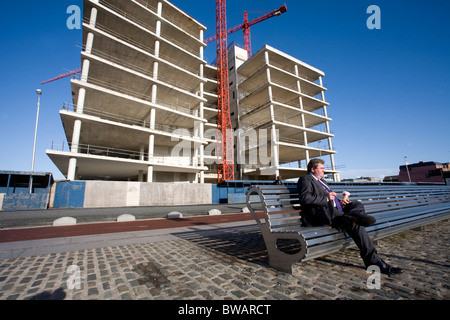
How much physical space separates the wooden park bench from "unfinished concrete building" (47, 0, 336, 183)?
Result: 1680 centimetres

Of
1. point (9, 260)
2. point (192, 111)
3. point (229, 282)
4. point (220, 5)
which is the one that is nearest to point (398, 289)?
point (229, 282)

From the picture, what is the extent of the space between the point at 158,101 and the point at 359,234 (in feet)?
80.8

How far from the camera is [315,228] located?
222cm

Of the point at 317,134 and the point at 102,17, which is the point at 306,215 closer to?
the point at 102,17

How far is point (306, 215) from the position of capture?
2488 mm

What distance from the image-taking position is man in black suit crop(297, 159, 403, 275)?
2.10m

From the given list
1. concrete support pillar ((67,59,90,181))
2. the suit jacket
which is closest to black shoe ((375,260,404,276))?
the suit jacket

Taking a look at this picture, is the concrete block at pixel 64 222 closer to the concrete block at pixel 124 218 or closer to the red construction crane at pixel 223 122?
the concrete block at pixel 124 218

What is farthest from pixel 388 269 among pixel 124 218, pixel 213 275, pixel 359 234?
pixel 124 218

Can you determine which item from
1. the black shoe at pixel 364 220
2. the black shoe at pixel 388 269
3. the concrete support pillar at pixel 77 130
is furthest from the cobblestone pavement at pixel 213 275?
the concrete support pillar at pixel 77 130

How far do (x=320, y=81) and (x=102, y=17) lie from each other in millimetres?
32296

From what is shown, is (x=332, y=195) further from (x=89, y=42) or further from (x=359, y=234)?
(x=89, y=42)

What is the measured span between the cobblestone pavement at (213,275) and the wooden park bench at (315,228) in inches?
10.5
